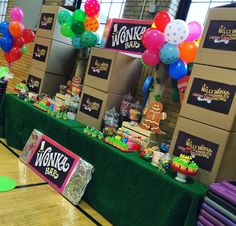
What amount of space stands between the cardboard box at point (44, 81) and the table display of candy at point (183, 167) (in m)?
2.17

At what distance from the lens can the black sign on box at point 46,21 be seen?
3.39 metres

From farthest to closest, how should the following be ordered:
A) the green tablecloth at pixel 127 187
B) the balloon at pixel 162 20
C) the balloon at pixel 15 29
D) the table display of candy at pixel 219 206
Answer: the balloon at pixel 15 29 < the balloon at pixel 162 20 < the green tablecloth at pixel 127 187 < the table display of candy at pixel 219 206

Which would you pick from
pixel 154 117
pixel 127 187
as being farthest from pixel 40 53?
pixel 127 187

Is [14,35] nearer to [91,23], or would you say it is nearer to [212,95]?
[91,23]

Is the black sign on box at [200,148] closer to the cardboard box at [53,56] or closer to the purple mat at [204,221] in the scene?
the purple mat at [204,221]

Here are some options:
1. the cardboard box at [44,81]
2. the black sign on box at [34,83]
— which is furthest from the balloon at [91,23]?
the black sign on box at [34,83]

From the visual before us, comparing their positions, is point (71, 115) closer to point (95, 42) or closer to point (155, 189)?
point (95, 42)

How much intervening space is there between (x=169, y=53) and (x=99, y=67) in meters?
0.81

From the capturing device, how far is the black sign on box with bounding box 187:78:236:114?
5.63 feet

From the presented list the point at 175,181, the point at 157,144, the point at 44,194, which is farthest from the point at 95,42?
the point at 175,181

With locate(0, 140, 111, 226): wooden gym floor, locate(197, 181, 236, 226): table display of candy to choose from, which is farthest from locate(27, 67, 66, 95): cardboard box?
locate(197, 181, 236, 226): table display of candy

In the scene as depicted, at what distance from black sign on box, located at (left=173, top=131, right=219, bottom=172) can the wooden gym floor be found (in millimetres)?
839

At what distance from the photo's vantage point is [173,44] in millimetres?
2117

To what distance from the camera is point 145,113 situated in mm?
2348
